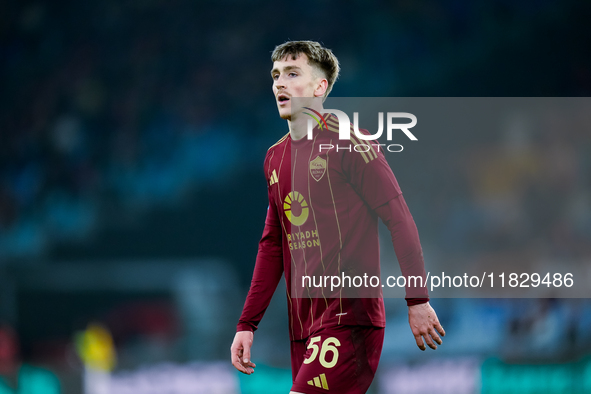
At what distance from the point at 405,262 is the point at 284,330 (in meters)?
3.23

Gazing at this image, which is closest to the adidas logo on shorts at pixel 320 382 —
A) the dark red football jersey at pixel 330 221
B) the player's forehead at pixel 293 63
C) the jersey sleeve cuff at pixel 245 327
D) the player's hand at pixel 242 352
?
the dark red football jersey at pixel 330 221

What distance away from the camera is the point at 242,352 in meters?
2.82

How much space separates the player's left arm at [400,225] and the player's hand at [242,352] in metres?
0.80

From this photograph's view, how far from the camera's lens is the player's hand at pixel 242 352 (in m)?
2.78

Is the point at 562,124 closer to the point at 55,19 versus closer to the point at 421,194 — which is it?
the point at 421,194

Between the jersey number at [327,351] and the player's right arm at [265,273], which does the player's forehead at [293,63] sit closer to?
the player's right arm at [265,273]

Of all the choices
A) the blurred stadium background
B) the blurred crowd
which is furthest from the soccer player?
the blurred crowd

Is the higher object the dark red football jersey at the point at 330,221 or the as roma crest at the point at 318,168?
the as roma crest at the point at 318,168

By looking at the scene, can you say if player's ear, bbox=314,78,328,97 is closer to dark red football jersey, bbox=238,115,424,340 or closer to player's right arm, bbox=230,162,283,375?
dark red football jersey, bbox=238,115,424,340

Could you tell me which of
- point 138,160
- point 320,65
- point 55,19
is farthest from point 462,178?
point 55,19

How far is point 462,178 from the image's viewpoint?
6637 mm

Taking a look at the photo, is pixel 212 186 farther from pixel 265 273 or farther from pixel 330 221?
pixel 330 221

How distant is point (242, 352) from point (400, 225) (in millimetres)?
939

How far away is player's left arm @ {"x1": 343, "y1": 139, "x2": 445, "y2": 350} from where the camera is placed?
7.62ft
